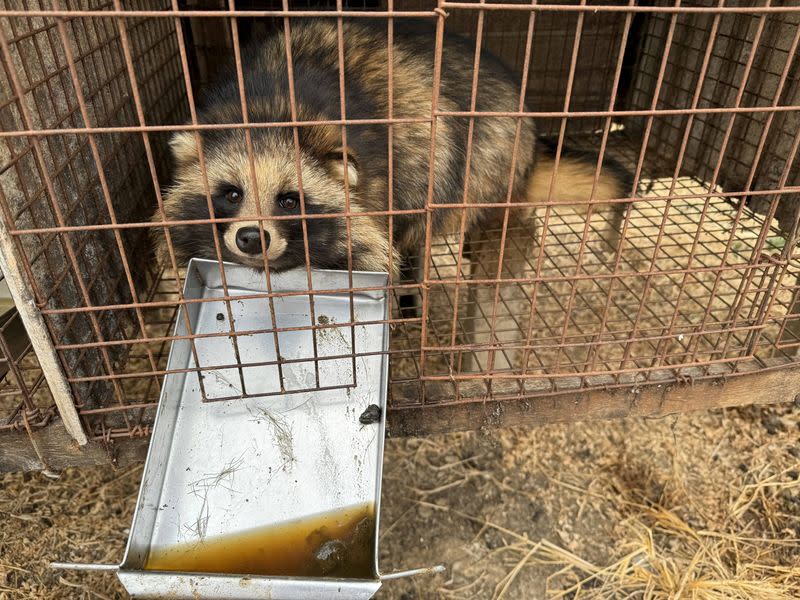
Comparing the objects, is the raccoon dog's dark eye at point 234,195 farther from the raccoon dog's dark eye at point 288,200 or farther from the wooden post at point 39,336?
the wooden post at point 39,336

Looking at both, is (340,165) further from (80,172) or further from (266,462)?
(266,462)

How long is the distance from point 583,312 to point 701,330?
218cm

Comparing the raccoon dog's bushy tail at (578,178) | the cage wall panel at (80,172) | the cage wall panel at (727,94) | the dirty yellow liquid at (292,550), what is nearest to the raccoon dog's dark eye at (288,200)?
the cage wall panel at (80,172)

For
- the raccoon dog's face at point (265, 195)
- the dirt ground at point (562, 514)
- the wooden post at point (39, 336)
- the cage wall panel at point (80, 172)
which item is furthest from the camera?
the dirt ground at point (562, 514)

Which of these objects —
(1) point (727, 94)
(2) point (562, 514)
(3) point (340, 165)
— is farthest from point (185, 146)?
(1) point (727, 94)

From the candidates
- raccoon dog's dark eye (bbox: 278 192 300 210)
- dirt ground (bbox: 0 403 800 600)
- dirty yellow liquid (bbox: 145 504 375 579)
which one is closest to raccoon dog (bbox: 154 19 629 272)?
raccoon dog's dark eye (bbox: 278 192 300 210)

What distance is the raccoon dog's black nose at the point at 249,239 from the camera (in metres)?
1.90

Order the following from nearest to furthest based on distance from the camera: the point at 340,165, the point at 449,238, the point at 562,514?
the point at 340,165
the point at 562,514
the point at 449,238

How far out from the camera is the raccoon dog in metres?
2.10

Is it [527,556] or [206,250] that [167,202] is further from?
[527,556]

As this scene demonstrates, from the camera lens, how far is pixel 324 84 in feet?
7.35

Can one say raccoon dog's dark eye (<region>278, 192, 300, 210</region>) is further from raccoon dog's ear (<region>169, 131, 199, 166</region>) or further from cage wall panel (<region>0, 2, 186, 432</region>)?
cage wall panel (<region>0, 2, 186, 432</region>)

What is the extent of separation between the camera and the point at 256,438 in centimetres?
196

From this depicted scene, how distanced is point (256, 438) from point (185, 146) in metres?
1.07
